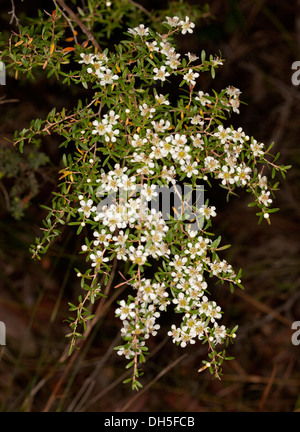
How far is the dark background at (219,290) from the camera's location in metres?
2.78

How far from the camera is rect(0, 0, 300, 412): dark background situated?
2777 millimetres

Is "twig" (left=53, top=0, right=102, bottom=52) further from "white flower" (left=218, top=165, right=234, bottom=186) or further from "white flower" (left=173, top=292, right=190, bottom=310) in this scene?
"white flower" (left=173, top=292, right=190, bottom=310)

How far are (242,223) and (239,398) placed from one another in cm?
119

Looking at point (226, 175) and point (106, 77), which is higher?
point (106, 77)

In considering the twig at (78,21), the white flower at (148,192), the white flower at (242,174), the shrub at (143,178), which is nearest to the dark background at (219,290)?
the twig at (78,21)

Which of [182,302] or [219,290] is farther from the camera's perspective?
[219,290]

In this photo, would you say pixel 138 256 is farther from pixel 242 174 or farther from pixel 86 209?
pixel 242 174

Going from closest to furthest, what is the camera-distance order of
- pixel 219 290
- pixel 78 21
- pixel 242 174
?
pixel 242 174 < pixel 78 21 < pixel 219 290

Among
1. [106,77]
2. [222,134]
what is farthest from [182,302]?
[106,77]

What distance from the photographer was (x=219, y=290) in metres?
3.20

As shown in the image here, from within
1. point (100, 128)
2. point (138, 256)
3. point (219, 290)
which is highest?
point (219, 290)

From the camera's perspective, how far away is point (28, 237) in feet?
9.09
